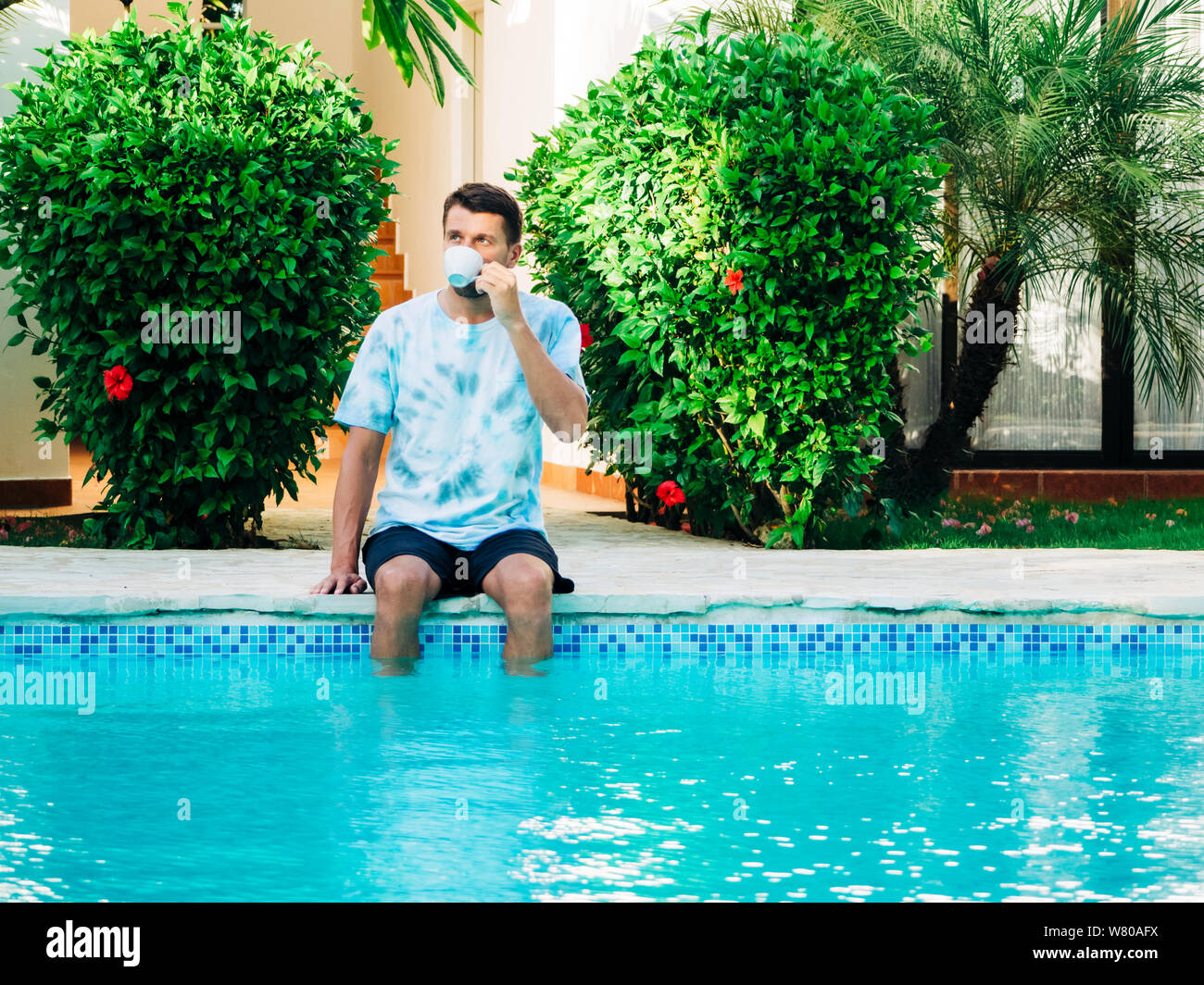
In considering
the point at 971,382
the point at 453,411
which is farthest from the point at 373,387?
the point at 971,382

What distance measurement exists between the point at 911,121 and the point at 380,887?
4951 millimetres

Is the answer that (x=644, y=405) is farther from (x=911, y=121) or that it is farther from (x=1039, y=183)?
(x=1039, y=183)

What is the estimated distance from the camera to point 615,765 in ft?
13.7

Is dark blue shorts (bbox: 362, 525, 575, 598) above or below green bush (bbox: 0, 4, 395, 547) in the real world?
below

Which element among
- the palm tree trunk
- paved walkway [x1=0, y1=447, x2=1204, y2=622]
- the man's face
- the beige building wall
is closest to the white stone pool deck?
paved walkway [x1=0, y1=447, x2=1204, y2=622]

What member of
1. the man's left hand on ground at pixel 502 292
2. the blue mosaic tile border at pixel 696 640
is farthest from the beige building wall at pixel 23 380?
the man's left hand on ground at pixel 502 292

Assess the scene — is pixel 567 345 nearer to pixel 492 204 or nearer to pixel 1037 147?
pixel 492 204

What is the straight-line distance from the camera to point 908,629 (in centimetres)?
543

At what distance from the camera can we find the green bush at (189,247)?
6566 mm

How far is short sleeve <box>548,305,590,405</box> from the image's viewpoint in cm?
492

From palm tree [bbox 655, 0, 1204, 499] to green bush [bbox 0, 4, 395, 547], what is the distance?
2.89 m

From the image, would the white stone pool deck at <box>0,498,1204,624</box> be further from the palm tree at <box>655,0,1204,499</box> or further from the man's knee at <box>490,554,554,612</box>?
the palm tree at <box>655,0,1204,499</box>
